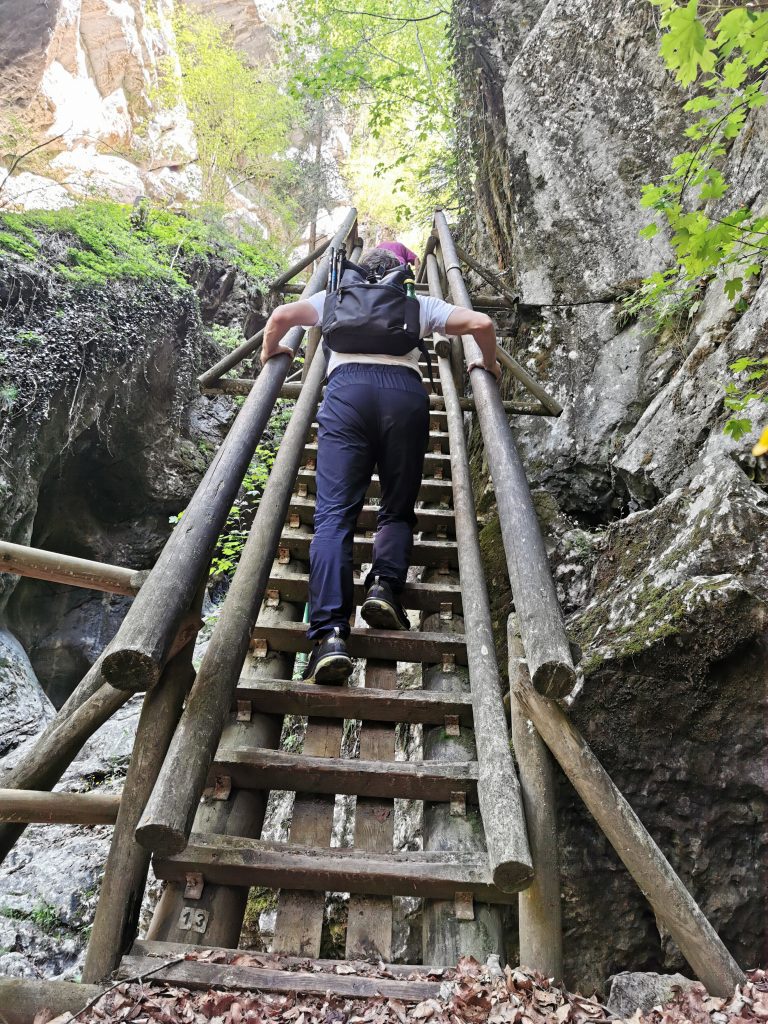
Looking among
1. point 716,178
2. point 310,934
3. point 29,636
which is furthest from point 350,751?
point 29,636

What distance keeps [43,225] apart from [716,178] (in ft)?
24.3

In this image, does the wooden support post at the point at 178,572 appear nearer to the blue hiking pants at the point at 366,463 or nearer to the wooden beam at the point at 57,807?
the blue hiking pants at the point at 366,463

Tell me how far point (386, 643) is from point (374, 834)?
84cm

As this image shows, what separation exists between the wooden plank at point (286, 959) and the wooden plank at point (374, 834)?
0.14 metres

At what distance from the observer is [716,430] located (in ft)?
10.8

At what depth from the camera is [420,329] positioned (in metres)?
2.96

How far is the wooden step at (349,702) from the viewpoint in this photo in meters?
2.45

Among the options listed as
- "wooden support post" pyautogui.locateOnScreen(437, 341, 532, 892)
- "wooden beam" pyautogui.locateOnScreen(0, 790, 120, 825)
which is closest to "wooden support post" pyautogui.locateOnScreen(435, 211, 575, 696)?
"wooden support post" pyautogui.locateOnScreen(437, 341, 532, 892)

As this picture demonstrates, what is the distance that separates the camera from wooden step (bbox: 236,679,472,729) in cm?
245

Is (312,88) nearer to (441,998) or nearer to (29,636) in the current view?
(29,636)

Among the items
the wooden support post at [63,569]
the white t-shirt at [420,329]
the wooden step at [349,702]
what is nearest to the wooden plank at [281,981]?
the wooden step at [349,702]

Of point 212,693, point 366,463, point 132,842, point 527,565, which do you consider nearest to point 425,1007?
point 132,842

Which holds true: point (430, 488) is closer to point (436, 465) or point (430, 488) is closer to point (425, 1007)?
point (436, 465)

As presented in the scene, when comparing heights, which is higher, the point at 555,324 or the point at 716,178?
the point at 555,324
